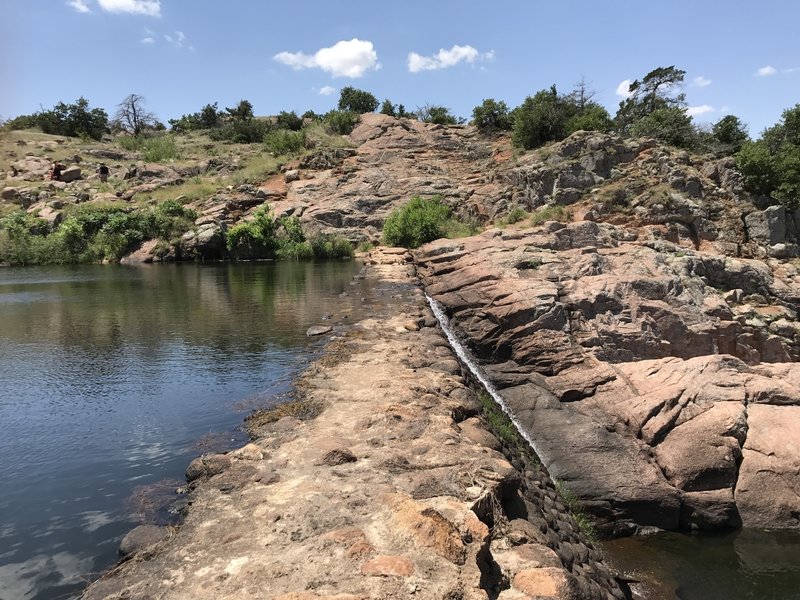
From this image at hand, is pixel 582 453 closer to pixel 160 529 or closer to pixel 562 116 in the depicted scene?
pixel 160 529

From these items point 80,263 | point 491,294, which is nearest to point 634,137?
point 491,294

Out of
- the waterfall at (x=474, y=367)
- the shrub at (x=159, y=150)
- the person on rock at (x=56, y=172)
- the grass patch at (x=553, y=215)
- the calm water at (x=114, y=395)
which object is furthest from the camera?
the shrub at (x=159, y=150)

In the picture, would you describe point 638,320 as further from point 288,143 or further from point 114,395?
point 288,143

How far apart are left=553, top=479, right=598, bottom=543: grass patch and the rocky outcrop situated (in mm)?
197

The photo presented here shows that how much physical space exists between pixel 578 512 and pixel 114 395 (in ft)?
32.1

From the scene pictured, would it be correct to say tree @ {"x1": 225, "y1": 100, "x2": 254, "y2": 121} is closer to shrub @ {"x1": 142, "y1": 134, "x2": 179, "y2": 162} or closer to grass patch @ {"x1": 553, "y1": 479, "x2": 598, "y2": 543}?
shrub @ {"x1": 142, "y1": 134, "x2": 179, "y2": 162}

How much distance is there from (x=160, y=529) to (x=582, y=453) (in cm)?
836

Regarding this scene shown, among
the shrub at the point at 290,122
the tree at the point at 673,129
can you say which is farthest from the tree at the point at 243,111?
the tree at the point at 673,129

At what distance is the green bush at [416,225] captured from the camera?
3634 cm

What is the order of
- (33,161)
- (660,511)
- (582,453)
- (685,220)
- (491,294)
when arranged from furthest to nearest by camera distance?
1. (33,161)
2. (685,220)
3. (491,294)
4. (582,453)
5. (660,511)

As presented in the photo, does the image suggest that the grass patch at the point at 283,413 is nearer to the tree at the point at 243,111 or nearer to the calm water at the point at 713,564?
the calm water at the point at 713,564

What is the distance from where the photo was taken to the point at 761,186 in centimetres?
2867

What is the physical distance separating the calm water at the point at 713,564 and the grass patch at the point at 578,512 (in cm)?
32

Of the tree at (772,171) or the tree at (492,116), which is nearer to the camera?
the tree at (772,171)
